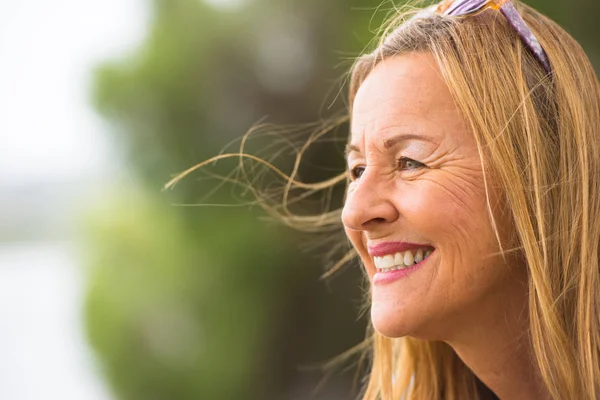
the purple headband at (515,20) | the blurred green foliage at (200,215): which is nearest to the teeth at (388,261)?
the purple headband at (515,20)

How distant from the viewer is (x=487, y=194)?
1263 mm

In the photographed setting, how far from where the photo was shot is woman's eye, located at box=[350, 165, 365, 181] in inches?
56.3

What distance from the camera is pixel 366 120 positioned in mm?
1359

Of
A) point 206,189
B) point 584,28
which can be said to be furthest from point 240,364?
point 584,28

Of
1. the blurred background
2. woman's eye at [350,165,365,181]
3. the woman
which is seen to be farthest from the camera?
the blurred background

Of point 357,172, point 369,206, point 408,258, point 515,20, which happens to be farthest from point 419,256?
point 515,20

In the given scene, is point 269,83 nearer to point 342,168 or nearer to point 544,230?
point 342,168

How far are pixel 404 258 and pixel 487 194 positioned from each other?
175mm

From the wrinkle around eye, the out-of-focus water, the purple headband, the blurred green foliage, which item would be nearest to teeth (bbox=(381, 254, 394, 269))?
the wrinkle around eye

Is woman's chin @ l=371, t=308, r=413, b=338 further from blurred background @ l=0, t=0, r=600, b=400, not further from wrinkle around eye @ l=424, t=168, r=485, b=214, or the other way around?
blurred background @ l=0, t=0, r=600, b=400

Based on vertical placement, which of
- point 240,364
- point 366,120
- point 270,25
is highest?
point 270,25

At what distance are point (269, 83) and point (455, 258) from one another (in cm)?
197

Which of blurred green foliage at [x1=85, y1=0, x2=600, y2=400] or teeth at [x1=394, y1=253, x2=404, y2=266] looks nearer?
teeth at [x1=394, y1=253, x2=404, y2=266]

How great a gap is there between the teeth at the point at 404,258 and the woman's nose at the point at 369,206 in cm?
6
